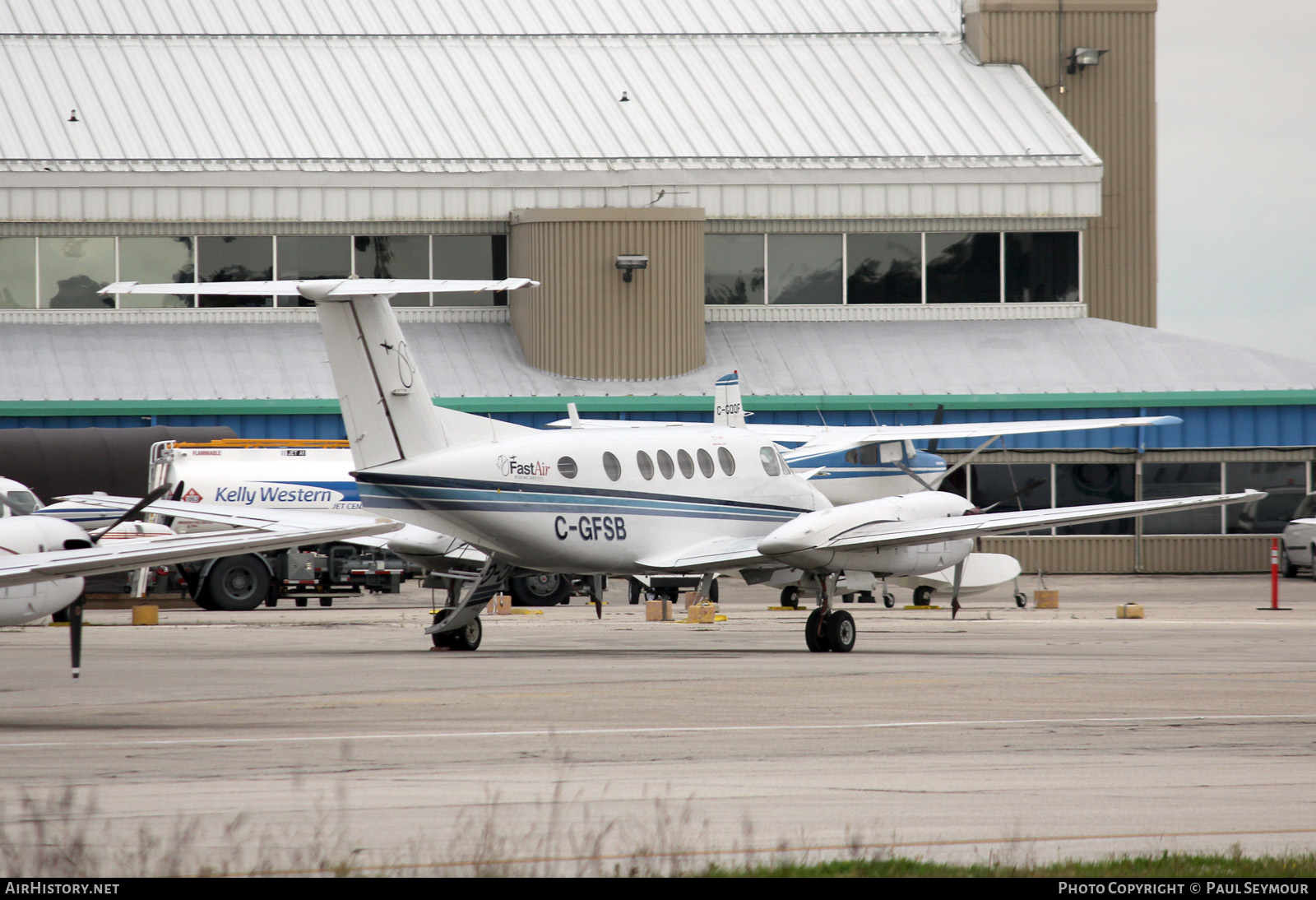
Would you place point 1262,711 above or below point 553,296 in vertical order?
below

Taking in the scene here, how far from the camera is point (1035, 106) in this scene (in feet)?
160

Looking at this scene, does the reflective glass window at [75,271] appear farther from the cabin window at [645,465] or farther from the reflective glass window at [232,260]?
the cabin window at [645,465]

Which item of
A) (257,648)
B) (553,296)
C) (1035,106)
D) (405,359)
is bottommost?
(257,648)

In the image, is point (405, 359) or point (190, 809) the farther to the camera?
point (405, 359)

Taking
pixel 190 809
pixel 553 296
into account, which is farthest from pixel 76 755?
pixel 553 296

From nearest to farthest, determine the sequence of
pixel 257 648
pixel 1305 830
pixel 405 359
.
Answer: pixel 1305 830, pixel 405 359, pixel 257 648

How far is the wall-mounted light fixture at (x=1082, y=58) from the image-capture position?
163 ft

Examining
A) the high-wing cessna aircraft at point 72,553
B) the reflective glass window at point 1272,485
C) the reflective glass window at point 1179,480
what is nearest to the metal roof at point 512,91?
the reflective glass window at point 1179,480

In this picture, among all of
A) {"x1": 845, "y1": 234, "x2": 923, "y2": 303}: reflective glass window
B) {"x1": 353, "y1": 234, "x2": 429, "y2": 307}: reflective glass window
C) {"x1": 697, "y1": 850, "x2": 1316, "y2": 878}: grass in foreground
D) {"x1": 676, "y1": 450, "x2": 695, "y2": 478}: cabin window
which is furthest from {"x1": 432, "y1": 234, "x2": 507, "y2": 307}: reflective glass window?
{"x1": 697, "y1": 850, "x2": 1316, "y2": 878}: grass in foreground

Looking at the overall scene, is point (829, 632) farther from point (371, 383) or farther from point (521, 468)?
point (371, 383)

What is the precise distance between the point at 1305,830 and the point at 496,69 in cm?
4467

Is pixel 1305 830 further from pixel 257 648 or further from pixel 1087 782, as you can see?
pixel 257 648

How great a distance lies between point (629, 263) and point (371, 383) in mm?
26128

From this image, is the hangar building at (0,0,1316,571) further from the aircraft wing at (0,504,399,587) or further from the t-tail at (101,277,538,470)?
the aircraft wing at (0,504,399,587)
